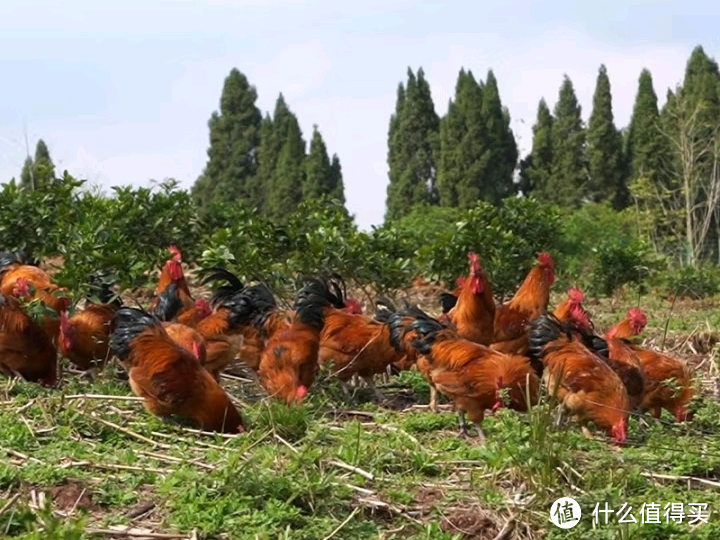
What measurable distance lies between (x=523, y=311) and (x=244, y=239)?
8.47ft

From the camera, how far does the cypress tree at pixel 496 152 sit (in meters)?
35.4

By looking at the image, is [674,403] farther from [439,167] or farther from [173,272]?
[439,167]

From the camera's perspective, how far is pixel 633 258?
15.2 metres

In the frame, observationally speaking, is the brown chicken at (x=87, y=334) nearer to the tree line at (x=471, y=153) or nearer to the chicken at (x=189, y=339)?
the chicken at (x=189, y=339)

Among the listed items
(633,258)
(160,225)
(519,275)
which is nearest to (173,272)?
(160,225)

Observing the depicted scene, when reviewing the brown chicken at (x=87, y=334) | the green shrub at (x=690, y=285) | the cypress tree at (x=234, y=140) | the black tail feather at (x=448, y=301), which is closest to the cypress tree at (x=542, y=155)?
the cypress tree at (x=234, y=140)

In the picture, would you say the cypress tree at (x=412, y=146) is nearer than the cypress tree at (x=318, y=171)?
No

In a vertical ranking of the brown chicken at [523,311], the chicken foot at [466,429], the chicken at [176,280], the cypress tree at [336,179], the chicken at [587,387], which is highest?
the cypress tree at [336,179]

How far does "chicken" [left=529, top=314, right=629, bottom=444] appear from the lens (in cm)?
584

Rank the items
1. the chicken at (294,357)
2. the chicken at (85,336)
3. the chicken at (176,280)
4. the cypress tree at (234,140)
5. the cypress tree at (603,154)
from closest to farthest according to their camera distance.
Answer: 1. the chicken at (294,357)
2. the chicken at (85,336)
3. the chicken at (176,280)
4. the cypress tree at (603,154)
5. the cypress tree at (234,140)

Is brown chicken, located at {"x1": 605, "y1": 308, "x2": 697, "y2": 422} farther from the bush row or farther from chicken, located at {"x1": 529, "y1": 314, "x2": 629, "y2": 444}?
the bush row

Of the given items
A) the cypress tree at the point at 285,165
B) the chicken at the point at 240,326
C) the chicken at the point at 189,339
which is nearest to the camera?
the chicken at the point at 189,339

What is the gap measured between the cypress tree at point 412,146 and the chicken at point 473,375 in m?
30.4

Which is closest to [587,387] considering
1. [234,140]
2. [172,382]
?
[172,382]
